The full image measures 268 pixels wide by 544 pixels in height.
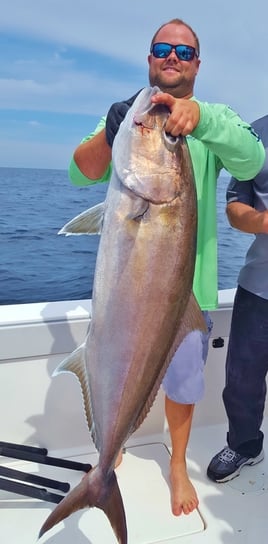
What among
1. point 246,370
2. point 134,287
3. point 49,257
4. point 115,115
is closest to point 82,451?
point 246,370

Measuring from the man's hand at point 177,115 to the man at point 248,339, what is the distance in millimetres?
804

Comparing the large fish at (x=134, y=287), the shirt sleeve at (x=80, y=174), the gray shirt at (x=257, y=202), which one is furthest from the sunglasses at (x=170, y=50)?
the gray shirt at (x=257, y=202)

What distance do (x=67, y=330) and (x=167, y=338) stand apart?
122 cm

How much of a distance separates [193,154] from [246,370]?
1.11 metres

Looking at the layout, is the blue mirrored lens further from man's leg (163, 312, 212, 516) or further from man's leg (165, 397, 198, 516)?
man's leg (165, 397, 198, 516)

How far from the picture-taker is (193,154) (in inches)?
87.1

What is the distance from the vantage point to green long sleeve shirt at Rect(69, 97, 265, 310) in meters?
1.58

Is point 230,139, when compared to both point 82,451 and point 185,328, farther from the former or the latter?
point 82,451

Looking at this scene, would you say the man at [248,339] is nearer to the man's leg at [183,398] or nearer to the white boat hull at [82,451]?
the white boat hull at [82,451]

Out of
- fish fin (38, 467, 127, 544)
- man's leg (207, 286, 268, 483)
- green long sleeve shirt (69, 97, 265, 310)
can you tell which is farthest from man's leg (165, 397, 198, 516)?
fish fin (38, 467, 127, 544)

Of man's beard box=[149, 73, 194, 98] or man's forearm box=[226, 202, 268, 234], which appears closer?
man's beard box=[149, 73, 194, 98]

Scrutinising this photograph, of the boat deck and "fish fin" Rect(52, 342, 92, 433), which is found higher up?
"fish fin" Rect(52, 342, 92, 433)

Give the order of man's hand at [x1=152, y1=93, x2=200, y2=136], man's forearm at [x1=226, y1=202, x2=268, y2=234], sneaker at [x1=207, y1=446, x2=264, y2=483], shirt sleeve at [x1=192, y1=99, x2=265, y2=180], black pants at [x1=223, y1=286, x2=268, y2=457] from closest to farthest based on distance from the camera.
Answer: man's hand at [x1=152, y1=93, x2=200, y2=136] < shirt sleeve at [x1=192, y1=99, x2=265, y2=180] < man's forearm at [x1=226, y1=202, x2=268, y2=234] < black pants at [x1=223, y1=286, x2=268, y2=457] < sneaker at [x1=207, y1=446, x2=264, y2=483]

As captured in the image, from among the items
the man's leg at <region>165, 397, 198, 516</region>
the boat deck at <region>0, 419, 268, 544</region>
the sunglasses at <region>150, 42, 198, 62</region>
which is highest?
the sunglasses at <region>150, 42, 198, 62</region>
